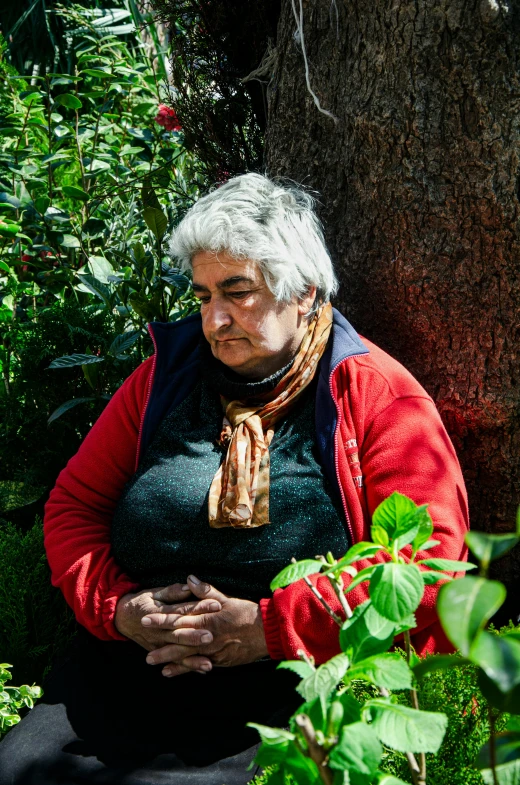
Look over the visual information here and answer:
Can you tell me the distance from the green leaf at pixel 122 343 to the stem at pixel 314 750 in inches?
88.8

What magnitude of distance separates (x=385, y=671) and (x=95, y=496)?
1.54m

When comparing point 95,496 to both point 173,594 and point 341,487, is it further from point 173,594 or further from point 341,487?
point 341,487

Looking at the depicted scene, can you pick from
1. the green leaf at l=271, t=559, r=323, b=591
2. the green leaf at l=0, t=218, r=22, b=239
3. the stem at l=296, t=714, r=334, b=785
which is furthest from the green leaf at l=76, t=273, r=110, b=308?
the stem at l=296, t=714, r=334, b=785

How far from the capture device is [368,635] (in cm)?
101

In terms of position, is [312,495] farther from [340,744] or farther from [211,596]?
[340,744]

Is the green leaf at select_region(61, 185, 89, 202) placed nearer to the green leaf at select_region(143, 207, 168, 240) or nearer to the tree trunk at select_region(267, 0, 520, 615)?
the green leaf at select_region(143, 207, 168, 240)

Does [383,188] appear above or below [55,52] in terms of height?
below

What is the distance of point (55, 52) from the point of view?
6281mm

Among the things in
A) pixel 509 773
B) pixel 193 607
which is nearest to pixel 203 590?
pixel 193 607

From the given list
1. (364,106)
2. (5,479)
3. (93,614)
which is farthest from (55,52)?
(93,614)

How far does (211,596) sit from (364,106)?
57.2 inches

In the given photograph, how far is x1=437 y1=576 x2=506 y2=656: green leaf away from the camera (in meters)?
0.71

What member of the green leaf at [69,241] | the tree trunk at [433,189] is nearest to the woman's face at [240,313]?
the tree trunk at [433,189]

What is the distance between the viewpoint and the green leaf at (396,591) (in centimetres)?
94
